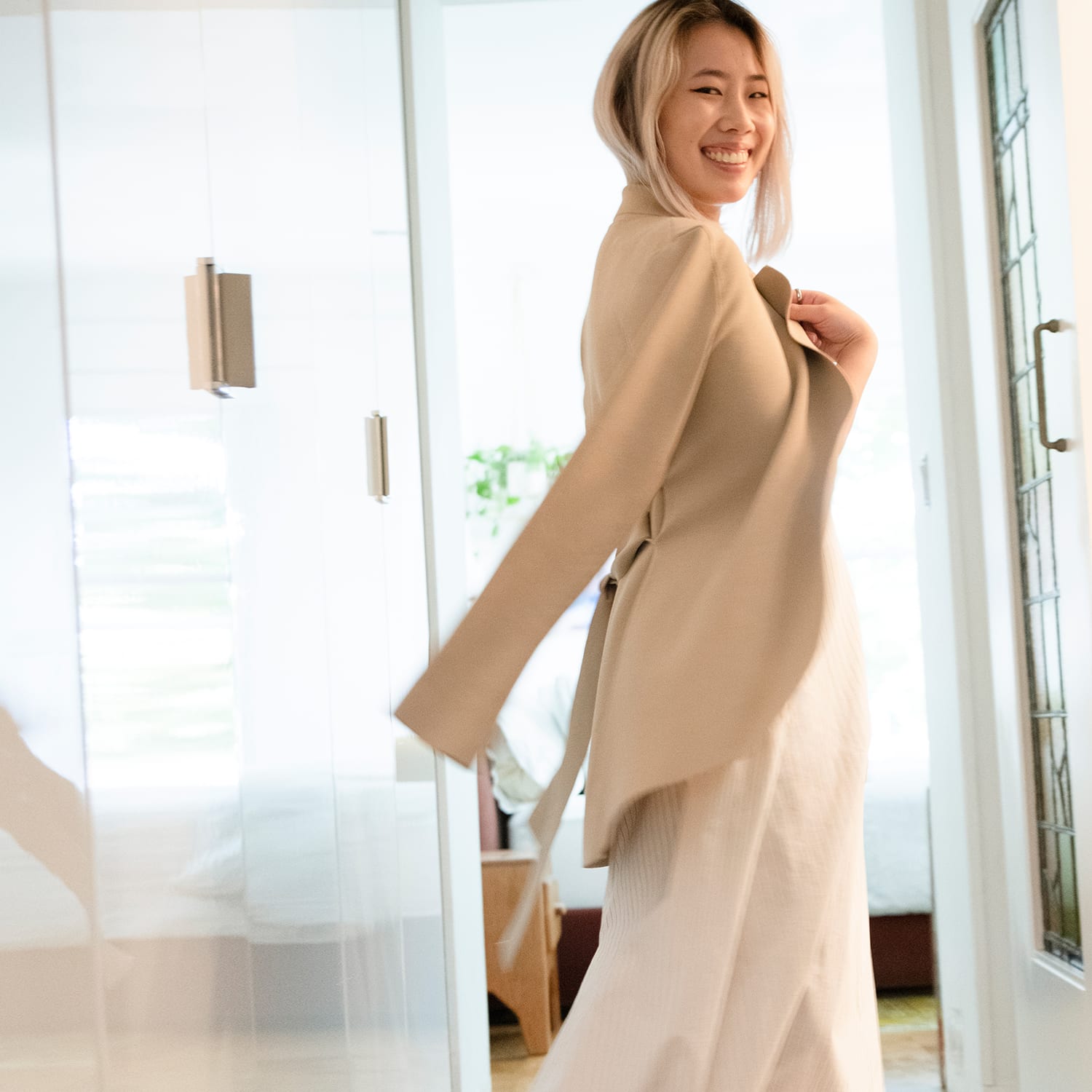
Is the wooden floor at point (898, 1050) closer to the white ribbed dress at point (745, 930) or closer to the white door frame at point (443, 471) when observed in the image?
the white door frame at point (443, 471)

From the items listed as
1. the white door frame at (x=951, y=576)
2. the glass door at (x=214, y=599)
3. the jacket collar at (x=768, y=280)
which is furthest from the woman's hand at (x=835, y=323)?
the white door frame at (x=951, y=576)

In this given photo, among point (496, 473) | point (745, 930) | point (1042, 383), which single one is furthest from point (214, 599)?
point (496, 473)

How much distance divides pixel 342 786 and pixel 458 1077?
1.31 m

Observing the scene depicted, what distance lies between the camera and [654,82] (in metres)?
1.43

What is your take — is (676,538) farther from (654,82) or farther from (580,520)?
(654,82)

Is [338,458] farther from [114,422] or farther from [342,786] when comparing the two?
[114,422]

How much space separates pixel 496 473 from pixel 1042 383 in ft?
14.5

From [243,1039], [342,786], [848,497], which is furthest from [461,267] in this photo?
[243,1039]

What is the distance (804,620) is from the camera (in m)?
1.21

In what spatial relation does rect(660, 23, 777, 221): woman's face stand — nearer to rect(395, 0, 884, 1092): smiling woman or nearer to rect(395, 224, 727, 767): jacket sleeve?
rect(395, 0, 884, 1092): smiling woman

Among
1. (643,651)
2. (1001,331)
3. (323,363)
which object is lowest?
(643,651)

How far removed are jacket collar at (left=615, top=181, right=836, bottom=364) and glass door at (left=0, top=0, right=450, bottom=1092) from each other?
14.0 inches

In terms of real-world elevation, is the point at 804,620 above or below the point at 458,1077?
above

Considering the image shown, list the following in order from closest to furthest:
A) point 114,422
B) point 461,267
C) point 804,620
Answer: point 114,422 < point 804,620 < point 461,267
